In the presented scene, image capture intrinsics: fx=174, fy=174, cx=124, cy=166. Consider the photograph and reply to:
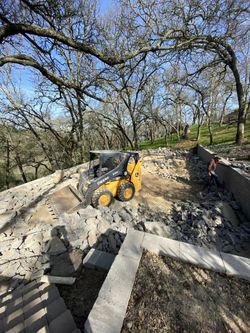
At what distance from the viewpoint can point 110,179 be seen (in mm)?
5918

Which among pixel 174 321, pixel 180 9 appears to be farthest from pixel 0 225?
pixel 180 9

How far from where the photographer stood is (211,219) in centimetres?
486

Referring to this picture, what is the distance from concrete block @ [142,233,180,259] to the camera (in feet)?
8.89

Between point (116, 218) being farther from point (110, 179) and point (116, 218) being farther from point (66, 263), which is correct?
point (66, 263)

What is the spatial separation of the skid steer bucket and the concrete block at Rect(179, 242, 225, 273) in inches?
139

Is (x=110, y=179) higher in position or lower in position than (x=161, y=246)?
higher

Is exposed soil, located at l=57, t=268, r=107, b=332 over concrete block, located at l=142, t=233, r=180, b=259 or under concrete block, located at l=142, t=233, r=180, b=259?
under

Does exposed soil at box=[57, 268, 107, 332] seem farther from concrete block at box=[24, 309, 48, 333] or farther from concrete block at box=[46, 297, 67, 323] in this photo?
concrete block at box=[24, 309, 48, 333]

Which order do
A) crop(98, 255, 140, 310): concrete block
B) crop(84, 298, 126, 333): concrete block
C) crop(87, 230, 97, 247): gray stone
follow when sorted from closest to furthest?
crop(84, 298, 126, 333): concrete block
crop(98, 255, 140, 310): concrete block
crop(87, 230, 97, 247): gray stone

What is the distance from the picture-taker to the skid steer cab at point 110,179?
558 centimetres

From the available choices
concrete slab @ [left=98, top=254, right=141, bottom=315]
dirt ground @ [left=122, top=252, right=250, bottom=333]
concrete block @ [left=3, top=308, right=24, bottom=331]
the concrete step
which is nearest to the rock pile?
the concrete step

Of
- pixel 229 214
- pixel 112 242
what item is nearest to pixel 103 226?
pixel 112 242

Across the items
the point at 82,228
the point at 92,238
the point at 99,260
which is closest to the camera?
the point at 99,260

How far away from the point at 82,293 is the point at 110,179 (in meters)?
3.56
